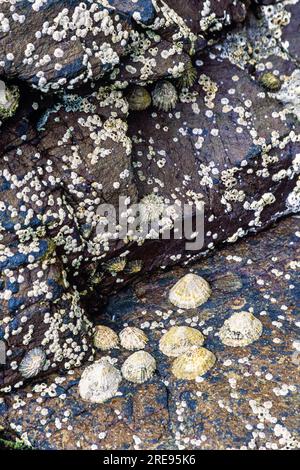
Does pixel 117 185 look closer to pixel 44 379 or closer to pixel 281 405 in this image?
pixel 44 379

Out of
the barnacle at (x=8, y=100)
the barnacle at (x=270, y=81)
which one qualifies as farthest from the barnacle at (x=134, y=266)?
the barnacle at (x=270, y=81)

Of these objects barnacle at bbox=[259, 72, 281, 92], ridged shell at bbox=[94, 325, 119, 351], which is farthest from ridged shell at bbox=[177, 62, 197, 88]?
ridged shell at bbox=[94, 325, 119, 351]

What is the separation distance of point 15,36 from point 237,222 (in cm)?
224

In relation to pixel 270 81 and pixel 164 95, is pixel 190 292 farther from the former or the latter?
pixel 270 81

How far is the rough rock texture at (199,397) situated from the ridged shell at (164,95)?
54.9 inches

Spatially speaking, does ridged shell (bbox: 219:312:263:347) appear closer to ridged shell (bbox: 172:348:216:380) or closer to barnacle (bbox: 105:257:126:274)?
ridged shell (bbox: 172:348:216:380)

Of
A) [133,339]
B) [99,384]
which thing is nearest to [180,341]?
[133,339]

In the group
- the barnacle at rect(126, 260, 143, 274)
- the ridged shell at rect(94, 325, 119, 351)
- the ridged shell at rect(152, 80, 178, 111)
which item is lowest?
the ridged shell at rect(94, 325, 119, 351)

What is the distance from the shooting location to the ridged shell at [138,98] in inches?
193

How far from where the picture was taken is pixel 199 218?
5.20 m

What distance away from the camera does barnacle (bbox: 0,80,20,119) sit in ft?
13.6

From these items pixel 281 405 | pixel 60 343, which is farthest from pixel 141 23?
pixel 281 405

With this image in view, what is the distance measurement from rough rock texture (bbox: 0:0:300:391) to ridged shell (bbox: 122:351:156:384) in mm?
337

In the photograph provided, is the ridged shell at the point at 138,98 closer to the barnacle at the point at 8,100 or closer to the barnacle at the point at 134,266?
the barnacle at the point at 8,100
